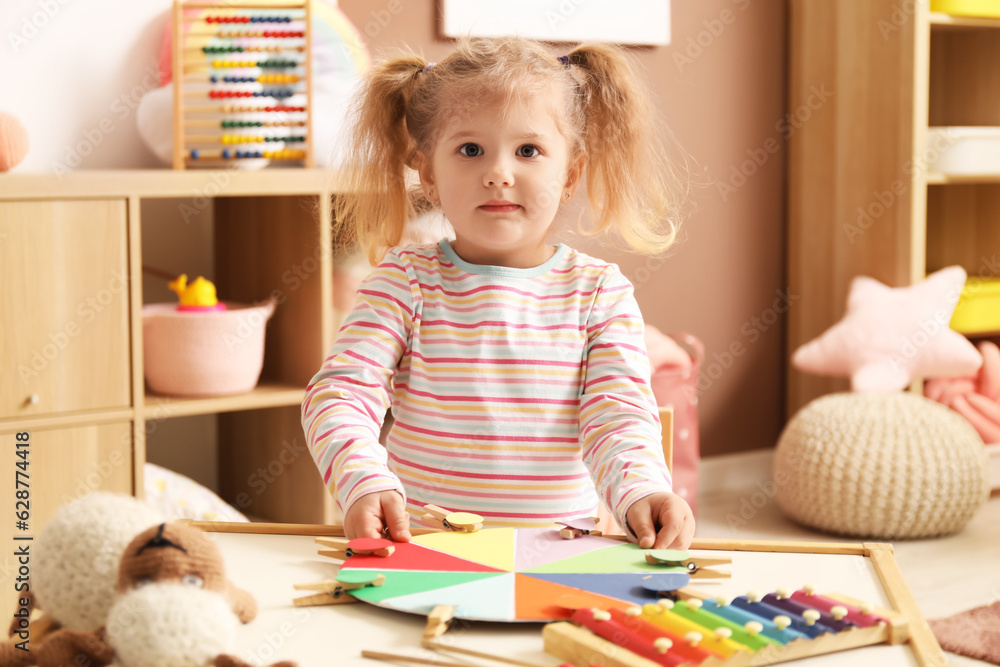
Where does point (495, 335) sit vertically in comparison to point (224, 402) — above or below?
above

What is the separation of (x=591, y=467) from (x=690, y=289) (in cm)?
186

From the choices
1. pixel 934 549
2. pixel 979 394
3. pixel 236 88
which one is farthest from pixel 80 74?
pixel 979 394

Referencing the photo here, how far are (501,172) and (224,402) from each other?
3.33 feet

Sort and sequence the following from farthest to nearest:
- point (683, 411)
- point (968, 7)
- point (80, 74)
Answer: point (968, 7), point (683, 411), point (80, 74)

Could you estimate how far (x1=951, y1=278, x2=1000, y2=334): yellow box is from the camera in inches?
104

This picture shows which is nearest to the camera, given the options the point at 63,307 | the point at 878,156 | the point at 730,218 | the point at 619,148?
the point at 619,148

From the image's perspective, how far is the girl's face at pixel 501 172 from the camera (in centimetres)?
105

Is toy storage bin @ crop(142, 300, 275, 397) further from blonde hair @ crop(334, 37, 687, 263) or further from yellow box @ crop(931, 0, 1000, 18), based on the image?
yellow box @ crop(931, 0, 1000, 18)

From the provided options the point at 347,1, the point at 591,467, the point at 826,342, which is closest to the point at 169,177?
the point at 347,1

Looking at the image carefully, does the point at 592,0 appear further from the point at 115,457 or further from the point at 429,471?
the point at 429,471

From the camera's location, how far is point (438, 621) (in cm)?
62

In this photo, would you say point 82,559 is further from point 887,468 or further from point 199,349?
point 887,468

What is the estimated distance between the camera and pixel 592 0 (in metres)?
2.50

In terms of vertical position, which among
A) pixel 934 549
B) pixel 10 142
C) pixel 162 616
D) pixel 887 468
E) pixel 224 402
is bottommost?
pixel 934 549
